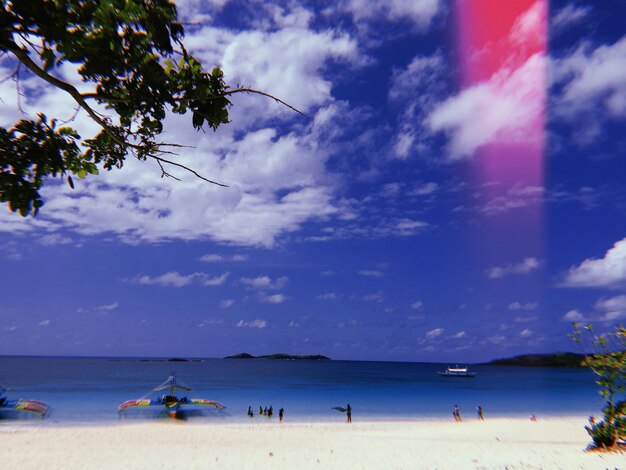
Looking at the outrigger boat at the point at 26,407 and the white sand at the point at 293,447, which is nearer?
the white sand at the point at 293,447

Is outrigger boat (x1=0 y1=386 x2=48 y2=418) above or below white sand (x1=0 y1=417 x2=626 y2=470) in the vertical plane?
above

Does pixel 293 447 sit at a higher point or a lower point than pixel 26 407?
lower

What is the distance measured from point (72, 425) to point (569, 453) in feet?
88.3

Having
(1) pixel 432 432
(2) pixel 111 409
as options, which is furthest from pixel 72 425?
(1) pixel 432 432

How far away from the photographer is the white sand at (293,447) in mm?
15750

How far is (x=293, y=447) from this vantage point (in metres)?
20.0

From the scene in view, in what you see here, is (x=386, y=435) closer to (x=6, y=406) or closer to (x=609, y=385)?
(x=609, y=385)

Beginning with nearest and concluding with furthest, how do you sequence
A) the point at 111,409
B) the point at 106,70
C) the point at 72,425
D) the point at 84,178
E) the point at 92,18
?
the point at 92,18 → the point at 106,70 → the point at 84,178 → the point at 72,425 → the point at 111,409

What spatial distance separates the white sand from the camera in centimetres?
1575

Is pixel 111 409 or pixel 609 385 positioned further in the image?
pixel 111 409

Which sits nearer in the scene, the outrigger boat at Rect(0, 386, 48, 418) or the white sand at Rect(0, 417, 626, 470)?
the white sand at Rect(0, 417, 626, 470)

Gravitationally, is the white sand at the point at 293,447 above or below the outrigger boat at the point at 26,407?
below

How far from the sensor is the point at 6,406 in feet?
98.7

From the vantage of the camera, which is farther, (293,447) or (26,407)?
(26,407)
